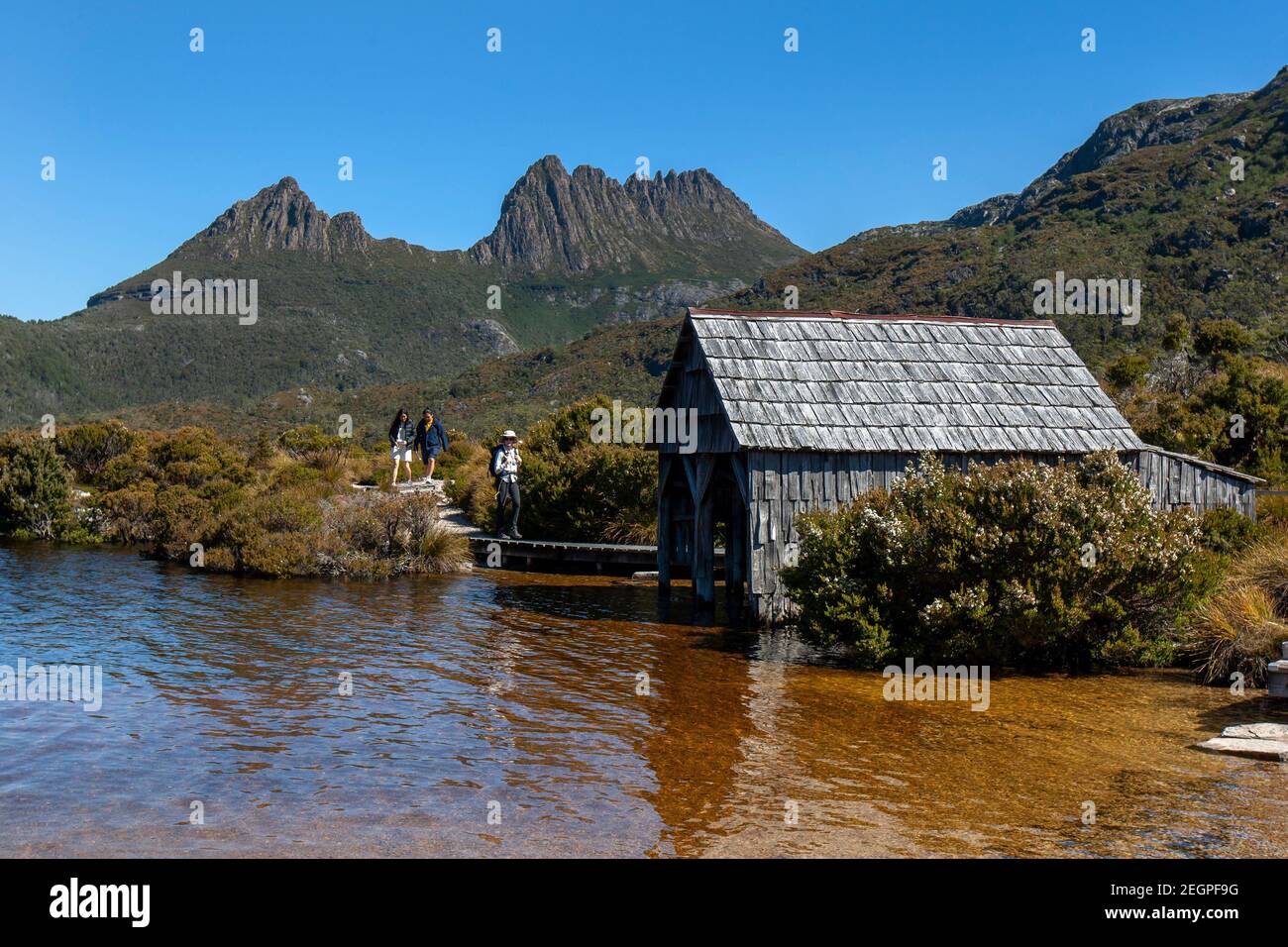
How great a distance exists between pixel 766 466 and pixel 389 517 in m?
10.2

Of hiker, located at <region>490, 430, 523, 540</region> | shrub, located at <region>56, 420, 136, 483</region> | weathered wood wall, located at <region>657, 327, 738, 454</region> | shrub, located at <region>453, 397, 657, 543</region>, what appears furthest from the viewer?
shrub, located at <region>56, 420, 136, 483</region>

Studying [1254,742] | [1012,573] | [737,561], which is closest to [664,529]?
[737,561]

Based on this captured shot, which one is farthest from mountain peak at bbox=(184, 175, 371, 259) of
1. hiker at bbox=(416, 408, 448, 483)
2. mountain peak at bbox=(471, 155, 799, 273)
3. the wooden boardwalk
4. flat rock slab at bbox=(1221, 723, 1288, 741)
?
flat rock slab at bbox=(1221, 723, 1288, 741)

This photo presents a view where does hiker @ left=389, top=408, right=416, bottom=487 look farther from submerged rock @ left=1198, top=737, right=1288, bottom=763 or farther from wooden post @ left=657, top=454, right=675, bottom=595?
submerged rock @ left=1198, top=737, right=1288, bottom=763

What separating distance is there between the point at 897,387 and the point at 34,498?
2206 centimetres

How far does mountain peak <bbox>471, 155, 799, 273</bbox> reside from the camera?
162m

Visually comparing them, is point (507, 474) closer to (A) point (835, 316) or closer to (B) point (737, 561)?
(B) point (737, 561)

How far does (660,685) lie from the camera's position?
12320mm

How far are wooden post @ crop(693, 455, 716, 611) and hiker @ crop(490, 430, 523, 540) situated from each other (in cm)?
627

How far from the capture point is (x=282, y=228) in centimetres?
13325

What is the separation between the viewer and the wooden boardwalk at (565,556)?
23734mm

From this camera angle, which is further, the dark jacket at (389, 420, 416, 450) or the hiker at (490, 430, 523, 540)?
the dark jacket at (389, 420, 416, 450)
